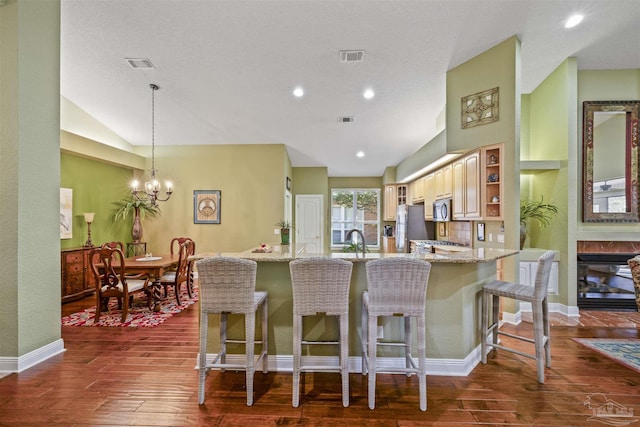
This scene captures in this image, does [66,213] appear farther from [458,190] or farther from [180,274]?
[458,190]

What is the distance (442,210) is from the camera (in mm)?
4906

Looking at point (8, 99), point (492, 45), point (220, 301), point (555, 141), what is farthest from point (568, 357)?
point (8, 99)

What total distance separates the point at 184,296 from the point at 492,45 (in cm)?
573

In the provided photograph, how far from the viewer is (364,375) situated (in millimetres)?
2377

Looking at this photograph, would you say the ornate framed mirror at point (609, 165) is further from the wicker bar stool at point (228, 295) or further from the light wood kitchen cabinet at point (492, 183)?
the wicker bar stool at point (228, 295)

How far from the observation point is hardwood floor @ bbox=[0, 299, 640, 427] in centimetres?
186

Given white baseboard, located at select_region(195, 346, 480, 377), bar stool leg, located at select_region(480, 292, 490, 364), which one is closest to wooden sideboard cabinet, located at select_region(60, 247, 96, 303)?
white baseboard, located at select_region(195, 346, 480, 377)

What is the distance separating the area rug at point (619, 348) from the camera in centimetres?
257

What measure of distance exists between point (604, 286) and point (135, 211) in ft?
25.8

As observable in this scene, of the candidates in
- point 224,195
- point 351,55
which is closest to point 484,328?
point 351,55

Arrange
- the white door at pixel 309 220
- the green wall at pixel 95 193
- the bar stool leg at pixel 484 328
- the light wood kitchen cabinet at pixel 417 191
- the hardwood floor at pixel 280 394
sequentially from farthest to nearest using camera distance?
the white door at pixel 309 220 → the light wood kitchen cabinet at pixel 417 191 → the green wall at pixel 95 193 → the bar stool leg at pixel 484 328 → the hardwood floor at pixel 280 394

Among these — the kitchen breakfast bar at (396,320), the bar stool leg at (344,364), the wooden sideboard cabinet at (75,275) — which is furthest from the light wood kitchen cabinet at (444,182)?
the wooden sideboard cabinet at (75,275)

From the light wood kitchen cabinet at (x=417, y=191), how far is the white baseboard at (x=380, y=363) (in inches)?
171

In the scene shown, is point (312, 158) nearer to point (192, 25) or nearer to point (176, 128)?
point (176, 128)
